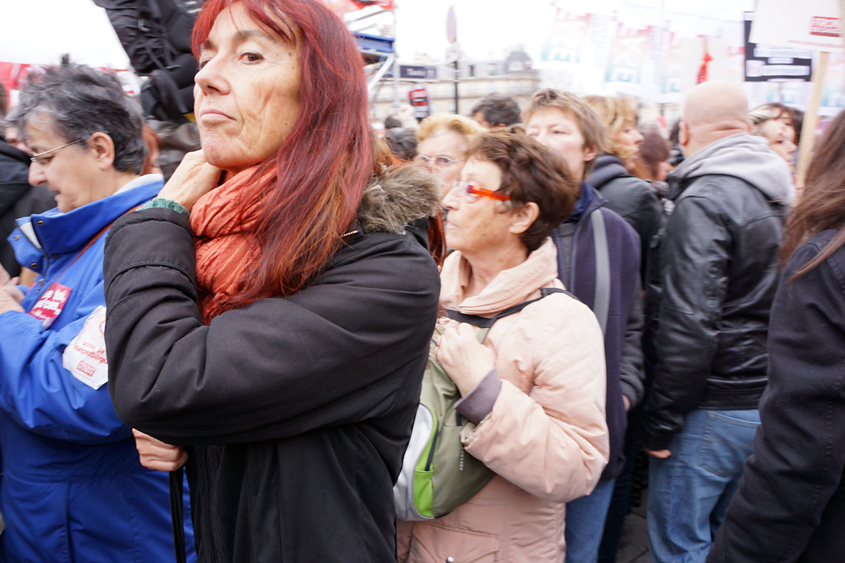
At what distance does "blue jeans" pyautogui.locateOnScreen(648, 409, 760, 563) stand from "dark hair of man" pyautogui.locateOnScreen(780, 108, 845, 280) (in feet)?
3.75

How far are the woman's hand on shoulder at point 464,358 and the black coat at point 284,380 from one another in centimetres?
52

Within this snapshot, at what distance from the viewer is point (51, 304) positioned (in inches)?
71.6

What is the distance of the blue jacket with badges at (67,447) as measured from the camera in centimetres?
165

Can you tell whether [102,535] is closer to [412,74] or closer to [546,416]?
[546,416]

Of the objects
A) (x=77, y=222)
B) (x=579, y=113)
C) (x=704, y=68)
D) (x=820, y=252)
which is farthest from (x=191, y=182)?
(x=704, y=68)

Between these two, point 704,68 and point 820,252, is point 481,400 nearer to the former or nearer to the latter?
point 820,252

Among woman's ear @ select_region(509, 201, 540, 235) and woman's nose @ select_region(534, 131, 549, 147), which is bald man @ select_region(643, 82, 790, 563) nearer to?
woman's nose @ select_region(534, 131, 549, 147)

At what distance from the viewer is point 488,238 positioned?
210cm

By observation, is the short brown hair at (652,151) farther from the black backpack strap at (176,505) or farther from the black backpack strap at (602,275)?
the black backpack strap at (176,505)

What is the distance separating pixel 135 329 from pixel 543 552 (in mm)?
1531

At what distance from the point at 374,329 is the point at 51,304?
136cm

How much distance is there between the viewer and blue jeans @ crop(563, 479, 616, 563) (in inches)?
96.3

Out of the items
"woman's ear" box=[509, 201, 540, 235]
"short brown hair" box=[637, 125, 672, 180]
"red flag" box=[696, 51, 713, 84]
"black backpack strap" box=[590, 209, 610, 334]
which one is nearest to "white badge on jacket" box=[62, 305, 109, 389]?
"woman's ear" box=[509, 201, 540, 235]

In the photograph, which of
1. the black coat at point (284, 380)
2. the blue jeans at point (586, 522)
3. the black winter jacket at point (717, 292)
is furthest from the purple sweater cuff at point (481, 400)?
the black winter jacket at point (717, 292)
